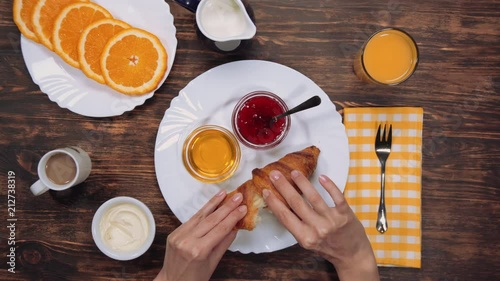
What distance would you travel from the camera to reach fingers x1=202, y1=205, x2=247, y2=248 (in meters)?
1.31

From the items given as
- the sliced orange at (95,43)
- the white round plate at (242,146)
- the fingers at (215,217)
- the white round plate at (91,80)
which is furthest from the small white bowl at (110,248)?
the sliced orange at (95,43)

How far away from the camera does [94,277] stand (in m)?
1.54

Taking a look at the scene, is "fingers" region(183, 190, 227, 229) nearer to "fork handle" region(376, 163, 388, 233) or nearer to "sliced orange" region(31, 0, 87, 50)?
"fork handle" region(376, 163, 388, 233)

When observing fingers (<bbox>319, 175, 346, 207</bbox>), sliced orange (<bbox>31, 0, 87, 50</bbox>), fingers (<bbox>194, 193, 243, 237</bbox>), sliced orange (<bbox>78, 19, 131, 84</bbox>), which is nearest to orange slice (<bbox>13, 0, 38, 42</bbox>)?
sliced orange (<bbox>31, 0, 87, 50</bbox>)

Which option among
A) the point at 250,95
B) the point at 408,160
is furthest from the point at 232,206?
the point at 408,160

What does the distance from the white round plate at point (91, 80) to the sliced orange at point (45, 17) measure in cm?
4

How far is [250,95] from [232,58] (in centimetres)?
18

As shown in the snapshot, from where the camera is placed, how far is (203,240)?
1.31 m

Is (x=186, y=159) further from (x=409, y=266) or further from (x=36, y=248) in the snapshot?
(x=409, y=266)

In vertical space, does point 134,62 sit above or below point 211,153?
above

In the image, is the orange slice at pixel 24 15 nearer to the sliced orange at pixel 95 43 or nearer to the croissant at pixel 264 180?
the sliced orange at pixel 95 43

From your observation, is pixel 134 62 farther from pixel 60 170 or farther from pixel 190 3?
pixel 60 170

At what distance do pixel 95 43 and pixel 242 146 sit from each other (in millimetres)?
581

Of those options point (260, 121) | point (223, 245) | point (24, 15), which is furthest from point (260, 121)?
point (24, 15)
